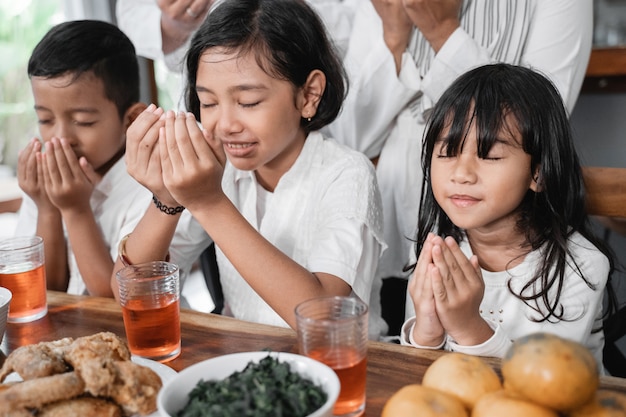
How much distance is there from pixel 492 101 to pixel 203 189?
57cm

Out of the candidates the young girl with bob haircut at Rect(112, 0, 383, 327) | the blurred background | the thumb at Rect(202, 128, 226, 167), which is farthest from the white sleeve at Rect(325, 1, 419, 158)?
the blurred background

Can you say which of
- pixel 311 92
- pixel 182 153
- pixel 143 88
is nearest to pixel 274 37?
pixel 311 92

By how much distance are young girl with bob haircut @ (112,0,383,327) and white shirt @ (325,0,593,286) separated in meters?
0.28

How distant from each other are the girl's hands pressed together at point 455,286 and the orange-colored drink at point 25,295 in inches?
27.5

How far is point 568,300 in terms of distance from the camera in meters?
1.26

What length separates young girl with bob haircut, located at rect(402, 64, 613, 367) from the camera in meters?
1.23

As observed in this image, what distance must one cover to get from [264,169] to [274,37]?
311 mm

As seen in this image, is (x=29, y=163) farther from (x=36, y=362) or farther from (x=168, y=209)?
(x=36, y=362)

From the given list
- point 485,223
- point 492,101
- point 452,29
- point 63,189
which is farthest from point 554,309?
point 63,189

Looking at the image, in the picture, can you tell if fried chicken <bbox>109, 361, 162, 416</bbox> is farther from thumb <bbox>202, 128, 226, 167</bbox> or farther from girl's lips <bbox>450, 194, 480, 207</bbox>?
girl's lips <bbox>450, 194, 480, 207</bbox>

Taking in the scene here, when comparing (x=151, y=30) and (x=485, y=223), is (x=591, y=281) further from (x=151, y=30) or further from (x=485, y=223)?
(x=151, y=30)

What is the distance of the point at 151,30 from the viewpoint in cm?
206

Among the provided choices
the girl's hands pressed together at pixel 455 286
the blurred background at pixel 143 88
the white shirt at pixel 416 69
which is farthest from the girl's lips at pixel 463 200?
the blurred background at pixel 143 88

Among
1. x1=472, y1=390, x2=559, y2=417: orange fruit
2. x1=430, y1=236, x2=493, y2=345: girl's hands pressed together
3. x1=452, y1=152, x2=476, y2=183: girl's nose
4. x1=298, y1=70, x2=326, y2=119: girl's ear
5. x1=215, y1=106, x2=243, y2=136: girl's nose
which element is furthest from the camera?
x1=298, y1=70, x2=326, y2=119: girl's ear
